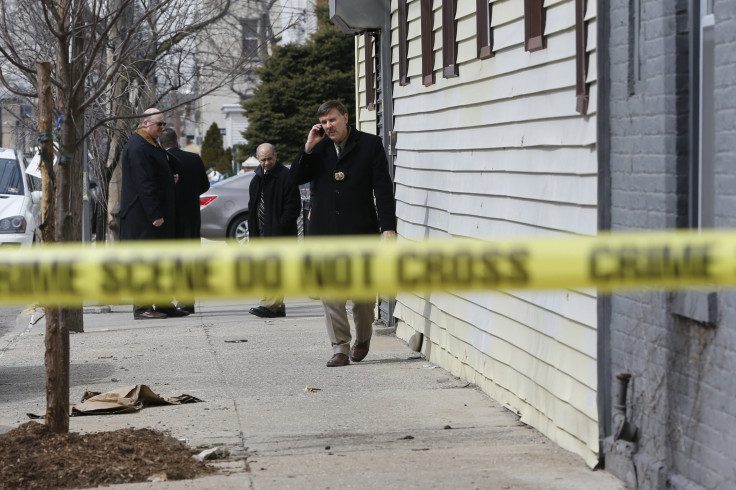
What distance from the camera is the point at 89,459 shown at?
219 inches

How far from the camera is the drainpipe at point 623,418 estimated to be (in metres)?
4.98

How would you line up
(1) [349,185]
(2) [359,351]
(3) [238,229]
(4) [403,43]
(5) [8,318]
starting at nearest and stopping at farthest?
(1) [349,185], (2) [359,351], (4) [403,43], (5) [8,318], (3) [238,229]

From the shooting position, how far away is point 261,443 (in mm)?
6117

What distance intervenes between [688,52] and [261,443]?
115 inches

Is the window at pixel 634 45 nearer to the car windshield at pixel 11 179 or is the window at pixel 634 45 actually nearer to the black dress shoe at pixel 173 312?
the black dress shoe at pixel 173 312

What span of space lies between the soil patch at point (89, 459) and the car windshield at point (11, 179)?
39.4 ft

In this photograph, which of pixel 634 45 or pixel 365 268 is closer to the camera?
pixel 365 268

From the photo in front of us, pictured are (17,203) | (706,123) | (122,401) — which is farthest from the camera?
(17,203)

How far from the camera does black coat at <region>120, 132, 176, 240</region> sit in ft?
36.7

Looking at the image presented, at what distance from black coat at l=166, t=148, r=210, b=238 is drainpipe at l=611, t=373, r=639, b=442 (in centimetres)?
739

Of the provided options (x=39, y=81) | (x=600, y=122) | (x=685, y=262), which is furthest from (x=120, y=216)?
(x=685, y=262)

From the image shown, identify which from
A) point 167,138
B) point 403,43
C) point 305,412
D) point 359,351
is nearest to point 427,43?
point 403,43

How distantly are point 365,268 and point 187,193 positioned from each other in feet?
30.5

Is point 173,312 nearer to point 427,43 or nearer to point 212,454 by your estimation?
point 427,43
